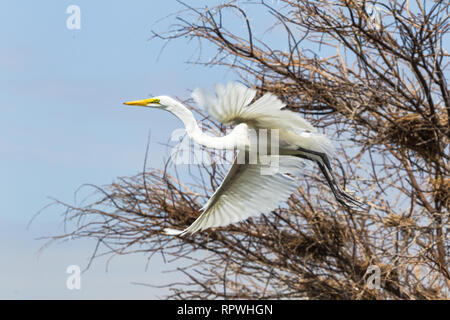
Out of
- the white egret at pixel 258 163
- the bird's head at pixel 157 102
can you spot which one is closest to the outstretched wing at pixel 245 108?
the white egret at pixel 258 163

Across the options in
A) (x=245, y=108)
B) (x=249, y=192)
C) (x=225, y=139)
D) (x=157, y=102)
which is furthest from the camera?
(x=249, y=192)

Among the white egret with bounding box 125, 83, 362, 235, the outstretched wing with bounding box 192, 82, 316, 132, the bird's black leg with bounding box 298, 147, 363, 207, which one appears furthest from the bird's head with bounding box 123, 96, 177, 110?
the bird's black leg with bounding box 298, 147, 363, 207

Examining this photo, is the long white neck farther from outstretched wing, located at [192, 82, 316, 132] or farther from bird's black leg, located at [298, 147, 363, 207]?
bird's black leg, located at [298, 147, 363, 207]

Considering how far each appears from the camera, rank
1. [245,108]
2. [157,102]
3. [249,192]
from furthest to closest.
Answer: [249,192] → [157,102] → [245,108]

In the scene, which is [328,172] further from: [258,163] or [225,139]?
[225,139]

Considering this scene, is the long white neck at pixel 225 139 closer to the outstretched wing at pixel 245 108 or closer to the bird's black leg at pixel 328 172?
the outstretched wing at pixel 245 108

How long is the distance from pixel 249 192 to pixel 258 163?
0.29 feet

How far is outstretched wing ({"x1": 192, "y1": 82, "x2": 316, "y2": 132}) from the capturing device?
1.00 meters

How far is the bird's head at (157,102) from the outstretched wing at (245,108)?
208mm

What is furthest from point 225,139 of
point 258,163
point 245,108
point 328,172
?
point 328,172

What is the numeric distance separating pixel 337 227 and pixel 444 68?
72 cm

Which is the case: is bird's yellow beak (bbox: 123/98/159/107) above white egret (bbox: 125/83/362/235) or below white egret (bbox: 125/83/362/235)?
above

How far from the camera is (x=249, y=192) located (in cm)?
148
